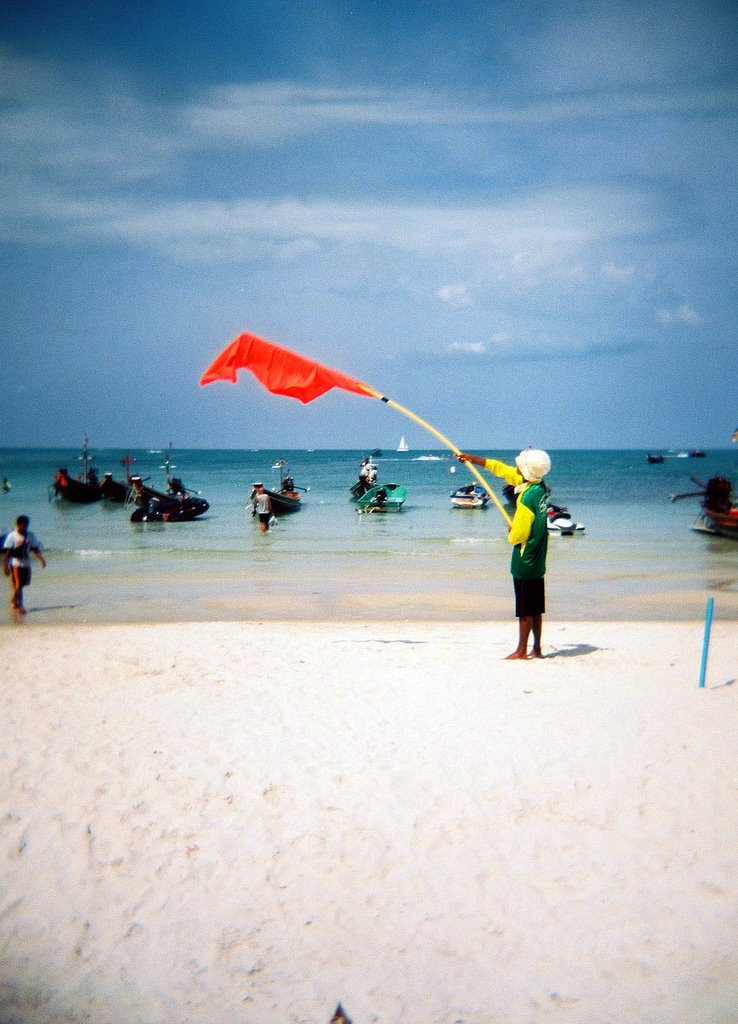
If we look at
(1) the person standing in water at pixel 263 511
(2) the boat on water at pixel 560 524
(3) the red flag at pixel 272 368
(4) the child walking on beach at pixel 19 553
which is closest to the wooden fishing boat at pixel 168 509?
(1) the person standing in water at pixel 263 511

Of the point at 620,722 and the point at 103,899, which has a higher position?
the point at 620,722

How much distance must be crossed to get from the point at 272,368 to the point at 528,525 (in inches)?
124

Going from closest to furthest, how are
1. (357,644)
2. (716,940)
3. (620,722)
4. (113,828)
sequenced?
(716,940) < (113,828) < (620,722) < (357,644)

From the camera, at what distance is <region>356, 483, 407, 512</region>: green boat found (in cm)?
4069

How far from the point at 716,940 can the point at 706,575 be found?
1721 centimetres

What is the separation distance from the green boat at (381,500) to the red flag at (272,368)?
105 feet

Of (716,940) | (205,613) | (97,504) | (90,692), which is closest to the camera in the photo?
(716,940)

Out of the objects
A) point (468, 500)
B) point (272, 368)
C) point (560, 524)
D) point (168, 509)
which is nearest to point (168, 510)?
point (168, 509)

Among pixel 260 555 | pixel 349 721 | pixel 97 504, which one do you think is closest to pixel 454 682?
pixel 349 721

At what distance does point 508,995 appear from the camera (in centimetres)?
373

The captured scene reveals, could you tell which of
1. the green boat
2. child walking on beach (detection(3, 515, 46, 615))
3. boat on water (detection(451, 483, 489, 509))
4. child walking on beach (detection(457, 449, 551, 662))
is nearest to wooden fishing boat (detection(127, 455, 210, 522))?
the green boat

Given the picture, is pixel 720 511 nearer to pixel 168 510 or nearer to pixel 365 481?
pixel 365 481

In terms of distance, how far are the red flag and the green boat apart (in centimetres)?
3189

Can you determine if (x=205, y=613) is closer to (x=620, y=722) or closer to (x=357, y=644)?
(x=357, y=644)
